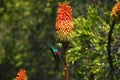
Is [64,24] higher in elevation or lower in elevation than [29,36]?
higher

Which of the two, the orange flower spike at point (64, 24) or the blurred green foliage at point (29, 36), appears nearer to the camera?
the orange flower spike at point (64, 24)

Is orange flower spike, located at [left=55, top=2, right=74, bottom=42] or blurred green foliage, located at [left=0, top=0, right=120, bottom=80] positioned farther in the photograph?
blurred green foliage, located at [left=0, top=0, right=120, bottom=80]

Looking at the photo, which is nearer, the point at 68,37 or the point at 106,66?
the point at 68,37

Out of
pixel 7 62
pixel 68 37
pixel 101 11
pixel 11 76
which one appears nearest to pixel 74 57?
pixel 101 11

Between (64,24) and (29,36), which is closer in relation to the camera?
(64,24)

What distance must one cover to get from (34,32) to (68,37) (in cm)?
1201

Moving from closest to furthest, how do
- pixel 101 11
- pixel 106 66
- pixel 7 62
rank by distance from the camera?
pixel 106 66 < pixel 101 11 < pixel 7 62

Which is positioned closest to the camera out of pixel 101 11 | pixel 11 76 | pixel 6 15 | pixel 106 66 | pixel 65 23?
pixel 65 23

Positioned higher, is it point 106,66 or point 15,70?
point 106,66

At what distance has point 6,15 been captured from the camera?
18.6 m

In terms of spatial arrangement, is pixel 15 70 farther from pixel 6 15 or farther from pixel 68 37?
pixel 68 37

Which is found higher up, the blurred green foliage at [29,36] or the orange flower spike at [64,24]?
the orange flower spike at [64,24]

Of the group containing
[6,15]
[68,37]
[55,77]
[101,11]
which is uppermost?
[68,37]

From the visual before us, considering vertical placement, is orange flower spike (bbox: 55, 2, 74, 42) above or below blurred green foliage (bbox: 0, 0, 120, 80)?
above
